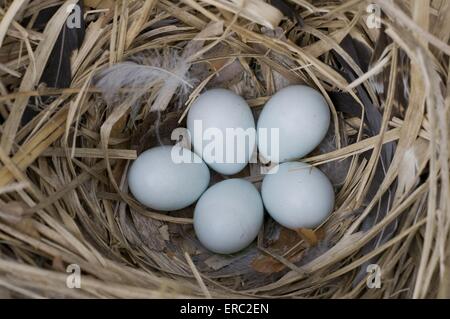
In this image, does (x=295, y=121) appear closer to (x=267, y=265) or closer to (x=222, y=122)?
(x=222, y=122)

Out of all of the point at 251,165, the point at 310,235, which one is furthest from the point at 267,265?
the point at 251,165

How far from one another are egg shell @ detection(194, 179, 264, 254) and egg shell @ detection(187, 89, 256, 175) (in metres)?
0.04

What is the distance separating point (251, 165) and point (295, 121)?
150 millimetres

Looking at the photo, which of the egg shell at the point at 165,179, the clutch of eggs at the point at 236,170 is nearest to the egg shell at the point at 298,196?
the clutch of eggs at the point at 236,170

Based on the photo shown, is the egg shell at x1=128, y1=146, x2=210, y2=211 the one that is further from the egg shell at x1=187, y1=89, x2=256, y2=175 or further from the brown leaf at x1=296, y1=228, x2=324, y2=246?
the brown leaf at x1=296, y1=228, x2=324, y2=246

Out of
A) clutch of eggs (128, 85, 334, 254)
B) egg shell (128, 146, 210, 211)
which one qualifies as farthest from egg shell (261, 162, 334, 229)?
egg shell (128, 146, 210, 211)

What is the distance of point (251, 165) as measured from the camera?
42.4 inches

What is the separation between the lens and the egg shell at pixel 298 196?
940 mm

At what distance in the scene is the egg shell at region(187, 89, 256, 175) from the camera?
Result: 0.98 meters

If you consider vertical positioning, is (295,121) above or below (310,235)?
above

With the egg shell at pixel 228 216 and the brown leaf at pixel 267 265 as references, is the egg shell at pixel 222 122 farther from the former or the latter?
the brown leaf at pixel 267 265

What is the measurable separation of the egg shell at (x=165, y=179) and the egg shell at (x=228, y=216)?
0.09ft
